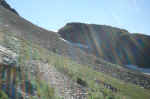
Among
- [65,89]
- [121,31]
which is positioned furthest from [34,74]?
[121,31]

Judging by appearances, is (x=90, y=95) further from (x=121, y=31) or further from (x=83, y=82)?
(x=121, y=31)

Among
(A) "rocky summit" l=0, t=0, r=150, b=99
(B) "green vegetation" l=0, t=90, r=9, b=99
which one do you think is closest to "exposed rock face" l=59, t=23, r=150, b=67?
(A) "rocky summit" l=0, t=0, r=150, b=99

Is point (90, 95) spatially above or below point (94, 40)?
below

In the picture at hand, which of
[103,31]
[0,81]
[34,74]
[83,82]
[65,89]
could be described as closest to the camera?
[0,81]

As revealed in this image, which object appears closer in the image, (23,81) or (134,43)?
Result: (23,81)

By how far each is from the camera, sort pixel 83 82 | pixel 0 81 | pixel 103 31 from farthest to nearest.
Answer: pixel 103 31 → pixel 83 82 → pixel 0 81

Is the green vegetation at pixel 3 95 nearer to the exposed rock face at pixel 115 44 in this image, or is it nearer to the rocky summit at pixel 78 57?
the rocky summit at pixel 78 57

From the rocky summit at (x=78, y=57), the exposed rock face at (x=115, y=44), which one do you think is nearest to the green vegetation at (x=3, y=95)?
the rocky summit at (x=78, y=57)

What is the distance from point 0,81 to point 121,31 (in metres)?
70.1

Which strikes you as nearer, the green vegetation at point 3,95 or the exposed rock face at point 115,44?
the green vegetation at point 3,95

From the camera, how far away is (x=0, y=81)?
5.48m

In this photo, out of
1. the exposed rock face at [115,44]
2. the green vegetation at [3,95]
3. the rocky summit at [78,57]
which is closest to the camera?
the green vegetation at [3,95]

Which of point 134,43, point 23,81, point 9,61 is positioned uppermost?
point 134,43

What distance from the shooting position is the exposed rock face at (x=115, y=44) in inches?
2457
